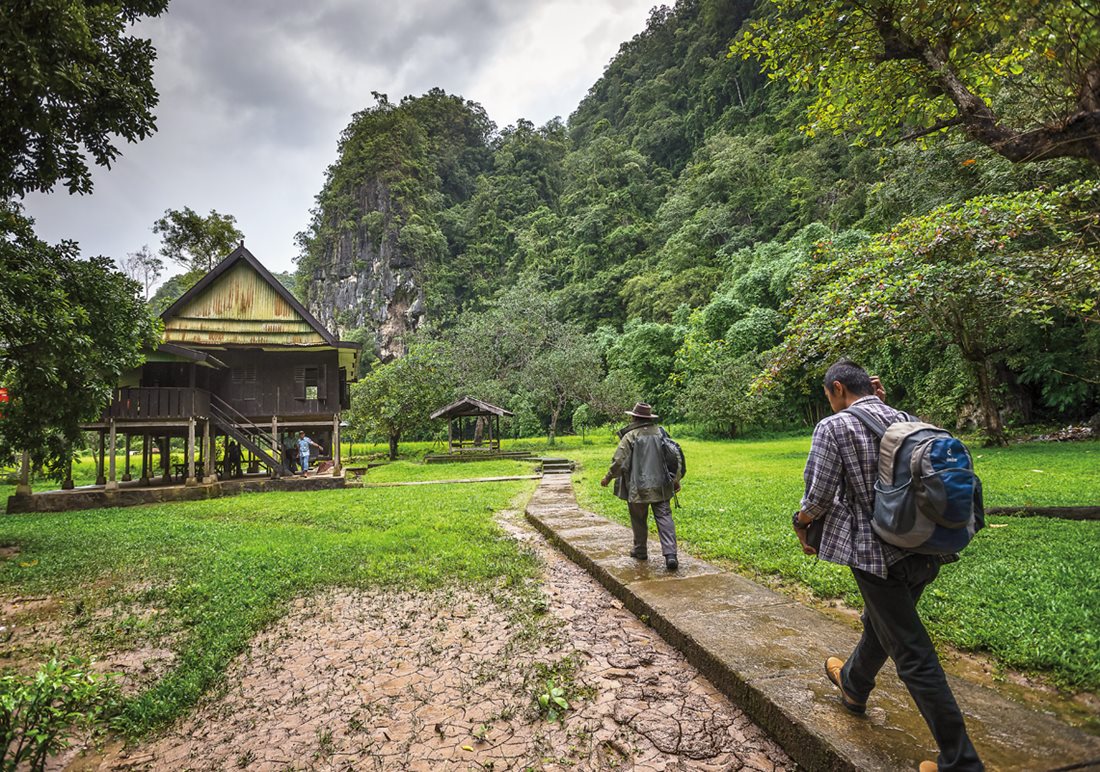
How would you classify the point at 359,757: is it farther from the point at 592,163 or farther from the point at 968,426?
the point at 592,163

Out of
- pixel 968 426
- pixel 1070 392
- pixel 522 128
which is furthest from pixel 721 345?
pixel 522 128

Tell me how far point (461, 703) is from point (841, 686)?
7.32ft

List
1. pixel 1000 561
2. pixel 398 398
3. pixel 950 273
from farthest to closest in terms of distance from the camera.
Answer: pixel 398 398
pixel 950 273
pixel 1000 561

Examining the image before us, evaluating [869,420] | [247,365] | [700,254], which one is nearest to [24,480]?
[247,365]

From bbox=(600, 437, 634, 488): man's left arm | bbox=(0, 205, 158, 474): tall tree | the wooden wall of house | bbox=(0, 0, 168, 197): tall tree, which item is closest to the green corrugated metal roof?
the wooden wall of house

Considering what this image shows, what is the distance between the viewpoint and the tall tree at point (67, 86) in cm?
540

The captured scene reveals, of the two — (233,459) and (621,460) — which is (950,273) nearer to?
(621,460)

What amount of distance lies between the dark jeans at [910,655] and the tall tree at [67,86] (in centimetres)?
879

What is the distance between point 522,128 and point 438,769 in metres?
80.4

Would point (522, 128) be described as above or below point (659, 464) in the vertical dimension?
above

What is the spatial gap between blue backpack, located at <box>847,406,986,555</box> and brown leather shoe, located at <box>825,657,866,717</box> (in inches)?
37.6

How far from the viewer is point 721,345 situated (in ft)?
102

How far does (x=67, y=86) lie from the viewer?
235 inches

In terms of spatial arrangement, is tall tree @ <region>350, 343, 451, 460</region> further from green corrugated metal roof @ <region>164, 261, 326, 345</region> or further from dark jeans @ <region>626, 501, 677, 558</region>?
dark jeans @ <region>626, 501, 677, 558</region>
